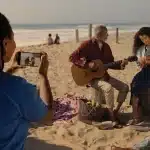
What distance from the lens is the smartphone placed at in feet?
8.82

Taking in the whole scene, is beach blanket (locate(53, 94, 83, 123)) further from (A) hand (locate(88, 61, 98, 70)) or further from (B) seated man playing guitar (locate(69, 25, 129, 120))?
(A) hand (locate(88, 61, 98, 70))

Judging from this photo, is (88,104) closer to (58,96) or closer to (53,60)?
(58,96)

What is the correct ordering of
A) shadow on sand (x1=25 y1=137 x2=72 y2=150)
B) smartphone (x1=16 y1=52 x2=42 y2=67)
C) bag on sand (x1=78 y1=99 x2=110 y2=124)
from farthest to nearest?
bag on sand (x1=78 y1=99 x2=110 y2=124) < shadow on sand (x1=25 y1=137 x2=72 y2=150) < smartphone (x1=16 y1=52 x2=42 y2=67)

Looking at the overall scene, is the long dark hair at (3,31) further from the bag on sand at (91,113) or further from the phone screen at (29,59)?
the bag on sand at (91,113)

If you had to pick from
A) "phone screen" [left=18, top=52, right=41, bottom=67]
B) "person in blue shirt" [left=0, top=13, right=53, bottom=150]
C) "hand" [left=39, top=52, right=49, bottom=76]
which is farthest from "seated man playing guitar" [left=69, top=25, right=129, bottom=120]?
"person in blue shirt" [left=0, top=13, right=53, bottom=150]

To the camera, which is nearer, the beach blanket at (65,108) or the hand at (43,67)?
the hand at (43,67)

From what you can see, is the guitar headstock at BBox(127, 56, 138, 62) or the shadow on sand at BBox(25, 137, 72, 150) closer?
the shadow on sand at BBox(25, 137, 72, 150)

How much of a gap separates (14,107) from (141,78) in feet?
15.1

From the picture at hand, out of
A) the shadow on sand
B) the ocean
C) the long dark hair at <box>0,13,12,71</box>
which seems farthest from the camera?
the ocean

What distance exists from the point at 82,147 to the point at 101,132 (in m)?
0.69

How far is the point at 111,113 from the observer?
6.63 metres

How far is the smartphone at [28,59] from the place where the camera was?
2689 millimetres

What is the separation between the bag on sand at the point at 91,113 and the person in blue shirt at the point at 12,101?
4421 millimetres

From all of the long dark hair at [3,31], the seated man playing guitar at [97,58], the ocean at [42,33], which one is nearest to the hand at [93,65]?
the seated man playing guitar at [97,58]
